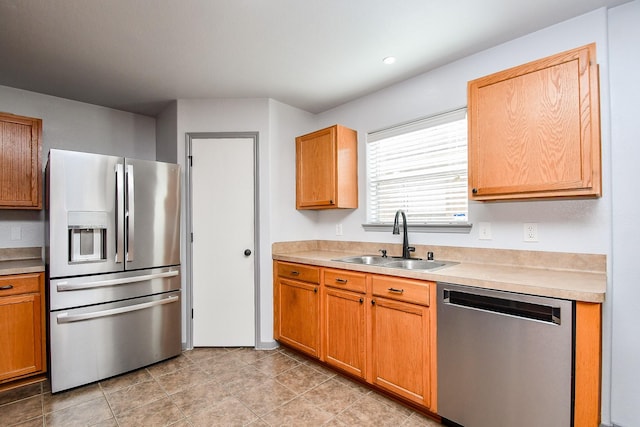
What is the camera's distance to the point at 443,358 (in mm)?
1850

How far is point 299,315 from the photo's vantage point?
2828mm

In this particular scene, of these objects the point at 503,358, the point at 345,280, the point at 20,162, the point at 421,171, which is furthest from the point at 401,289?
the point at 20,162

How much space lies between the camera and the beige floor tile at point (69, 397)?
2.13 metres

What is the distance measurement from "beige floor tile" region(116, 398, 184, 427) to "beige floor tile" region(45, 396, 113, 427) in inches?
4.7

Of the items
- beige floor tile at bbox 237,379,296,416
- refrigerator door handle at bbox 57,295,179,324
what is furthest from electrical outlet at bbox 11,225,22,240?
beige floor tile at bbox 237,379,296,416

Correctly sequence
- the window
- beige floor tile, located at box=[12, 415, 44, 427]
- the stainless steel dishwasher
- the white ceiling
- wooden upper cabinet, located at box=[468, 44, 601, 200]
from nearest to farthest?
the stainless steel dishwasher, wooden upper cabinet, located at box=[468, 44, 601, 200], the white ceiling, beige floor tile, located at box=[12, 415, 44, 427], the window

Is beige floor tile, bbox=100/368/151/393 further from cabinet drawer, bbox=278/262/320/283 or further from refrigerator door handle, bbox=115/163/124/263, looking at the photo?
cabinet drawer, bbox=278/262/320/283

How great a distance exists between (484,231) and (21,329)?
3587 millimetres

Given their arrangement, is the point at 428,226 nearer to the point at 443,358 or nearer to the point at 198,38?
the point at 443,358

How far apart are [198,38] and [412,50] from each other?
4.98 feet

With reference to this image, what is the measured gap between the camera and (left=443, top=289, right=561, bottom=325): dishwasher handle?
149 centimetres

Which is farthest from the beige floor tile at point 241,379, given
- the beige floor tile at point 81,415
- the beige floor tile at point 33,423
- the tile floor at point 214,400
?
the beige floor tile at point 33,423

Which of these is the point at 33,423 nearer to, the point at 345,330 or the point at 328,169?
the point at 345,330

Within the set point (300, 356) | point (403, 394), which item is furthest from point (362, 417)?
point (300, 356)
